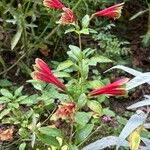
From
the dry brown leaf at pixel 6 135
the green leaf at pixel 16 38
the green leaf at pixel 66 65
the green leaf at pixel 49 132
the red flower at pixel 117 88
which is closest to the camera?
the red flower at pixel 117 88

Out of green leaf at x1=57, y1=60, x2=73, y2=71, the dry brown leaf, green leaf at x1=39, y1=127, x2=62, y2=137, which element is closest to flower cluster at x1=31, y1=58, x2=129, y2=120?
green leaf at x1=39, y1=127, x2=62, y2=137

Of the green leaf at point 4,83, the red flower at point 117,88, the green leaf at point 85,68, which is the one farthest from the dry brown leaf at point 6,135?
the red flower at point 117,88

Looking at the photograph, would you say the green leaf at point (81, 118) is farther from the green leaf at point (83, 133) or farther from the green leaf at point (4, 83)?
the green leaf at point (4, 83)

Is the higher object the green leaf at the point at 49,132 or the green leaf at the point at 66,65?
the green leaf at the point at 66,65

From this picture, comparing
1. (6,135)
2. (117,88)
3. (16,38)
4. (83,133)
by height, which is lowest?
(6,135)

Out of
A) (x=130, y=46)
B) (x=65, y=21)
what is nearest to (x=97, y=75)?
(x=130, y=46)

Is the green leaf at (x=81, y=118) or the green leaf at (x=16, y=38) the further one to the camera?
the green leaf at (x=16, y=38)

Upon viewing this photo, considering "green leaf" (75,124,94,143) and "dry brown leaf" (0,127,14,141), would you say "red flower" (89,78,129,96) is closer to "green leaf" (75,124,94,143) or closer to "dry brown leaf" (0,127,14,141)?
"green leaf" (75,124,94,143)

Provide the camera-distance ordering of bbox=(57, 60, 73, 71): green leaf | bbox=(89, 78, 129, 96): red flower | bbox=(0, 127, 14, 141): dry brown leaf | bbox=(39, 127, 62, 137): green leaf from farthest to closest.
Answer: bbox=(0, 127, 14, 141): dry brown leaf
bbox=(57, 60, 73, 71): green leaf
bbox=(39, 127, 62, 137): green leaf
bbox=(89, 78, 129, 96): red flower

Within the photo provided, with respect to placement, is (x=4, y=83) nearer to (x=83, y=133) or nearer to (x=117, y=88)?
(x=83, y=133)

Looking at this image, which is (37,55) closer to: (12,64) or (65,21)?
(12,64)

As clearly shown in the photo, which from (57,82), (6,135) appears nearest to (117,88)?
(57,82)
